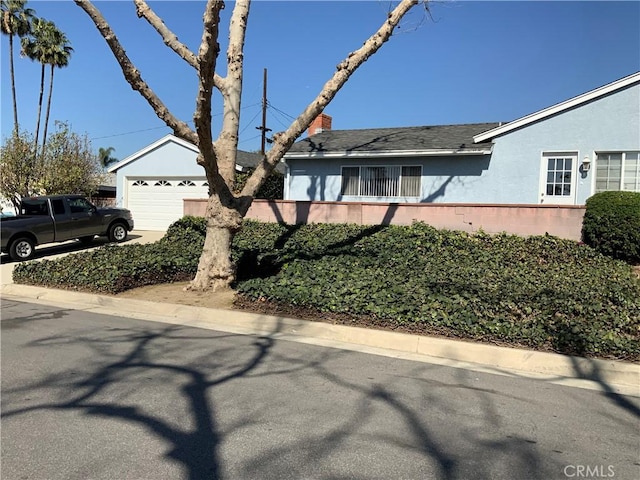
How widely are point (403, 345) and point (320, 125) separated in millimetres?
14899

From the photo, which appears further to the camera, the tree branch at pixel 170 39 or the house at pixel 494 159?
the house at pixel 494 159

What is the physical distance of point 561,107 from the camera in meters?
13.4

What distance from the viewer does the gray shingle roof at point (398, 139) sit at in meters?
15.1

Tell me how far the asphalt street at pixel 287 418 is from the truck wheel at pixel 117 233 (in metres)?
11.2

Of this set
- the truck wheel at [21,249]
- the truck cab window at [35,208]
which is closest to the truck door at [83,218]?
the truck cab window at [35,208]

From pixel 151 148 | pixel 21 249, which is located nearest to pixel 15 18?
pixel 151 148

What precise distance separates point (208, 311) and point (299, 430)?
171 inches

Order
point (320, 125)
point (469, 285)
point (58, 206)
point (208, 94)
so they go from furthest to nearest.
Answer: point (320, 125) < point (58, 206) < point (469, 285) < point (208, 94)

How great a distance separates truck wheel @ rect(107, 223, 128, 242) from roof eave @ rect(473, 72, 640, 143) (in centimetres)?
1201

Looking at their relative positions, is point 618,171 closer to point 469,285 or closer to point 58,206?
point 469,285

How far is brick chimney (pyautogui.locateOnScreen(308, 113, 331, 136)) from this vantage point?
19792mm

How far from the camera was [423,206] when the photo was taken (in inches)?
490
